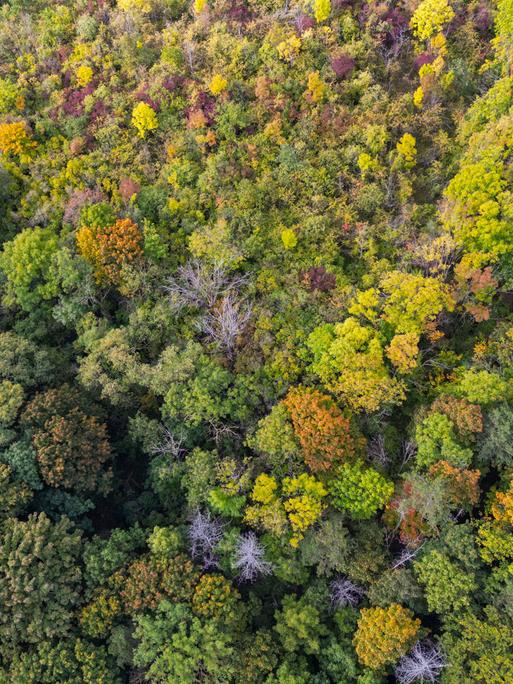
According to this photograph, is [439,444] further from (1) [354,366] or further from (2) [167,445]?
(2) [167,445]

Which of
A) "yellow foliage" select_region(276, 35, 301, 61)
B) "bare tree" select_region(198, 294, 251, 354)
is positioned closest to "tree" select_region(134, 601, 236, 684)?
"bare tree" select_region(198, 294, 251, 354)

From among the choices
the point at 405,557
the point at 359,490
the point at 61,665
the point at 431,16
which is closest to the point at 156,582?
the point at 61,665

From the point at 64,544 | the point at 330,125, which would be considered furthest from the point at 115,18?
the point at 64,544

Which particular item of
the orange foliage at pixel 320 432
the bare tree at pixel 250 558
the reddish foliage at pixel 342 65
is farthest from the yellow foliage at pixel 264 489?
the reddish foliage at pixel 342 65

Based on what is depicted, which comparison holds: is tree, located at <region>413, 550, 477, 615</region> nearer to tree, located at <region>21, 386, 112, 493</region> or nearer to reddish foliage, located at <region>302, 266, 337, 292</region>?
reddish foliage, located at <region>302, 266, 337, 292</region>

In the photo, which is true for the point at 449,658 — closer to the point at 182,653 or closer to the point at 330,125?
the point at 182,653
